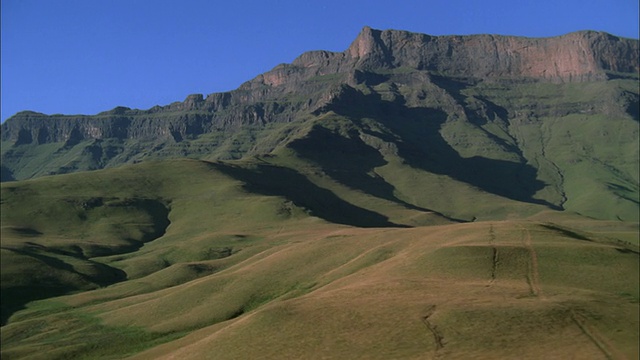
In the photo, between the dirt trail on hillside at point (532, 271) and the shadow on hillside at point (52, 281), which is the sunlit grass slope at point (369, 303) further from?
the shadow on hillside at point (52, 281)

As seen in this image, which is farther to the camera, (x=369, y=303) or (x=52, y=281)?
(x=52, y=281)

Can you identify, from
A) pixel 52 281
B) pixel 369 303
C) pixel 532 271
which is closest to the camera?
pixel 369 303

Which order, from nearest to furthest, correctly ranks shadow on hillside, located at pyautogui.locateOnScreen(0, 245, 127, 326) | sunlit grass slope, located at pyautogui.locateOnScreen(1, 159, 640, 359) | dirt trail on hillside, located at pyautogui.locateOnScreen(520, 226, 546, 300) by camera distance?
sunlit grass slope, located at pyautogui.locateOnScreen(1, 159, 640, 359), dirt trail on hillside, located at pyautogui.locateOnScreen(520, 226, 546, 300), shadow on hillside, located at pyautogui.locateOnScreen(0, 245, 127, 326)

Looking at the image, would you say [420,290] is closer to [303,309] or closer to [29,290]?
[303,309]

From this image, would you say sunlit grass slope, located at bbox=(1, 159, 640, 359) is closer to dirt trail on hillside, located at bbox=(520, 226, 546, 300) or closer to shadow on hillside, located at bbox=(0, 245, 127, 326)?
dirt trail on hillside, located at bbox=(520, 226, 546, 300)

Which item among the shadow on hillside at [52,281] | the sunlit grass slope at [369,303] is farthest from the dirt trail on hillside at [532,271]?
the shadow on hillside at [52,281]

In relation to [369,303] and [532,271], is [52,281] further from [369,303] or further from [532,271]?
[532,271]

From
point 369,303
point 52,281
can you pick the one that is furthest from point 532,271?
point 52,281

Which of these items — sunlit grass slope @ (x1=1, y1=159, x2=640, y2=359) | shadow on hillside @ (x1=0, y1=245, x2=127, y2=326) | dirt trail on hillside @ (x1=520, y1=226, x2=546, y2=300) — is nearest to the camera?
sunlit grass slope @ (x1=1, y1=159, x2=640, y2=359)

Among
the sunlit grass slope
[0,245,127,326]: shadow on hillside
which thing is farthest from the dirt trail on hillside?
[0,245,127,326]: shadow on hillside

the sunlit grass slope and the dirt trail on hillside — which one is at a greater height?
the dirt trail on hillside

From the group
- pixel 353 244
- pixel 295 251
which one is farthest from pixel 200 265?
pixel 353 244

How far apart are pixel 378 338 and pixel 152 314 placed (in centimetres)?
6938

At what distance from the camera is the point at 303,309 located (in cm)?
7644
